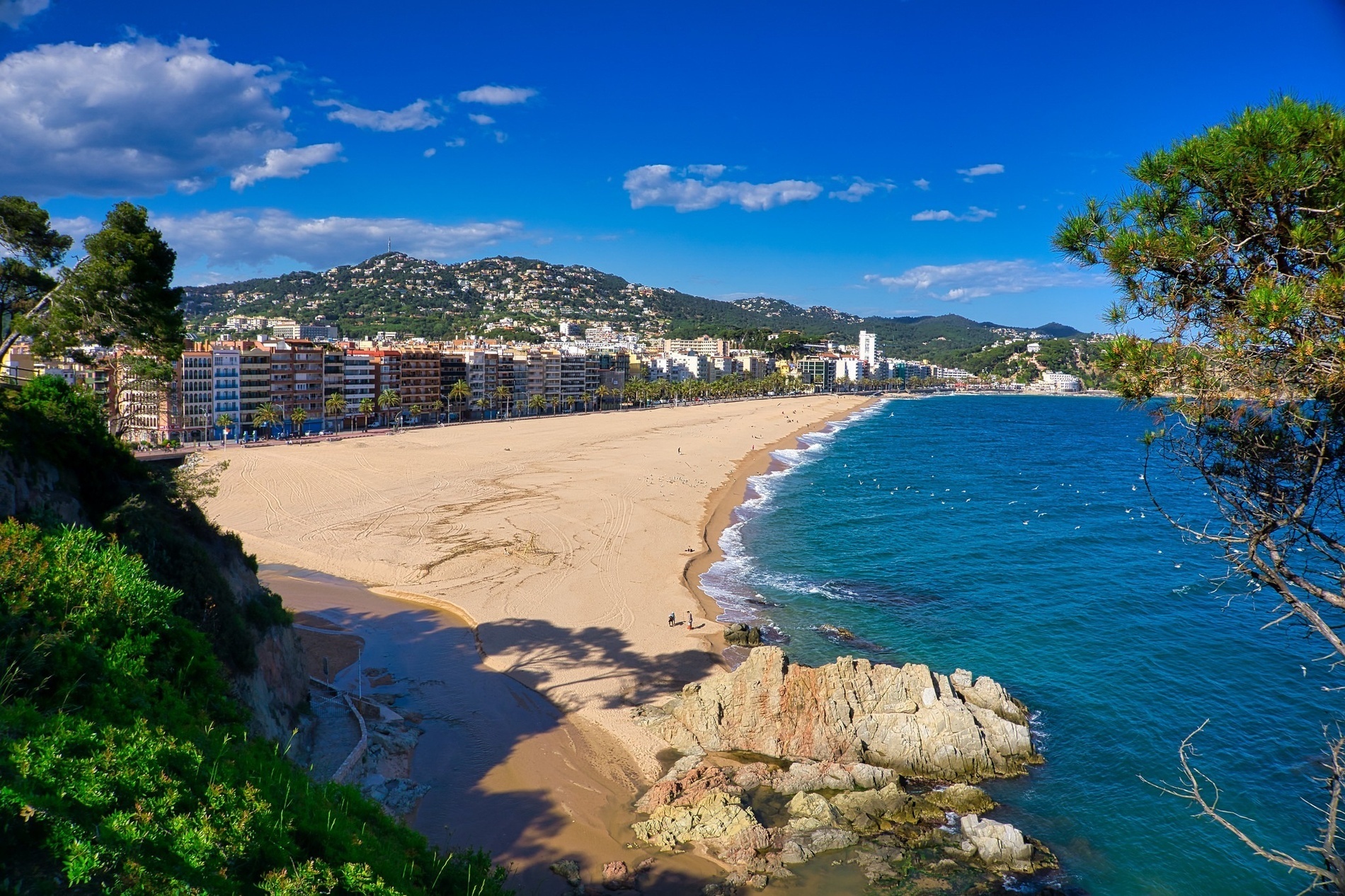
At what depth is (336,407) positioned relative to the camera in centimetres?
7338

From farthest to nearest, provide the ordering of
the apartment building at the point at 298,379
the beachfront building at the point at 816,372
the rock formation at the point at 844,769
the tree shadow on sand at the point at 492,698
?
the beachfront building at the point at 816,372 < the apartment building at the point at 298,379 < the tree shadow on sand at the point at 492,698 < the rock formation at the point at 844,769

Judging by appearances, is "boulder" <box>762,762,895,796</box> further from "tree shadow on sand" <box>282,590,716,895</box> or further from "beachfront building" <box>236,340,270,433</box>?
"beachfront building" <box>236,340,270,433</box>

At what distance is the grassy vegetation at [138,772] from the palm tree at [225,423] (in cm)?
5533

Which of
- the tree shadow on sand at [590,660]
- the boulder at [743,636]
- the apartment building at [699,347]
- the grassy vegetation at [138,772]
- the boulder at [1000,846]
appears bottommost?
the boulder at [1000,846]

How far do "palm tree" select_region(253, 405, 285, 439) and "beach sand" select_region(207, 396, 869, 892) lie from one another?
807 centimetres

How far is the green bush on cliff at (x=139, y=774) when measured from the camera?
5.18 meters

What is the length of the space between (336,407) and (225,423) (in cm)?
1326

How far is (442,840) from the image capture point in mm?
12188

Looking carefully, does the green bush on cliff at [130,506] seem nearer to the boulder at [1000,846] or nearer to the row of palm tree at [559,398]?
the boulder at [1000,846]

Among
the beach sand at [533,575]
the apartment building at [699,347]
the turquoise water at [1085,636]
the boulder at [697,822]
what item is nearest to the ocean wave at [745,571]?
the turquoise water at [1085,636]

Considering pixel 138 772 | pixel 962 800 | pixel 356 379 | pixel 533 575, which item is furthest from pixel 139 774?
pixel 356 379

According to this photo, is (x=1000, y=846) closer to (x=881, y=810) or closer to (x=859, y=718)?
(x=881, y=810)

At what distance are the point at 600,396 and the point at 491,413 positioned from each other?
2279cm

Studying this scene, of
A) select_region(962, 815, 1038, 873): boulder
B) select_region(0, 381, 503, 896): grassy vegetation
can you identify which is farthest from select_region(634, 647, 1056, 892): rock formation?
select_region(0, 381, 503, 896): grassy vegetation
